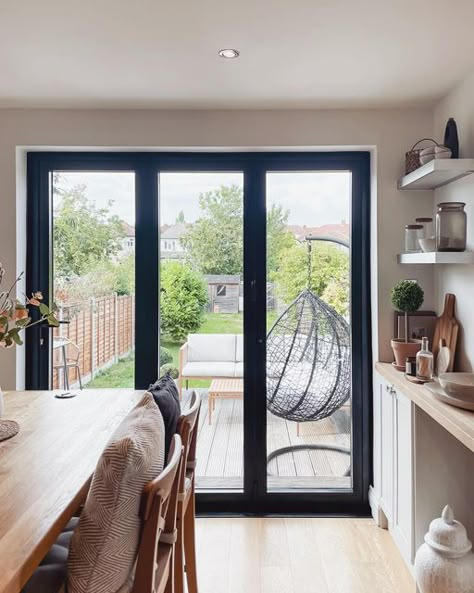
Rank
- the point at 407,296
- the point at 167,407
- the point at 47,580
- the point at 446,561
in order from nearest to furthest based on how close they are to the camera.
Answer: the point at 47,580, the point at 167,407, the point at 446,561, the point at 407,296

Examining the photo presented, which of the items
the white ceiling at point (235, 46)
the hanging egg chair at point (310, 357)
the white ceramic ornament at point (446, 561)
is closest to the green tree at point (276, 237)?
the hanging egg chair at point (310, 357)

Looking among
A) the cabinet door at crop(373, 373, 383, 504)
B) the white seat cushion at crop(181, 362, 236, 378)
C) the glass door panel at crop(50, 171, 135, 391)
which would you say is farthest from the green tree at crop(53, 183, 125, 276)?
the cabinet door at crop(373, 373, 383, 504)

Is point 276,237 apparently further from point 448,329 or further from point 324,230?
point 448,329

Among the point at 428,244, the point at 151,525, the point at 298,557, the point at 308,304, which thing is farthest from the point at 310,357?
the point at 151,525

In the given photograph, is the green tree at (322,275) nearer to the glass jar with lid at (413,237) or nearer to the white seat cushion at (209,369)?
the glass jar with lid at (413,237)

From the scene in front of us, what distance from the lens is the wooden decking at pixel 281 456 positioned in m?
3.14

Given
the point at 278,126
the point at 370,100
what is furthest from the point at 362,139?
the point at 278,126

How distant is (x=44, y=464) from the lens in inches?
61.0

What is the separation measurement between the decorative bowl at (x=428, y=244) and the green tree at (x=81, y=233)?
6.13 feet

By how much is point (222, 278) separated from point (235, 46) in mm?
1435

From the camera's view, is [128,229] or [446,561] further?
[128,229]

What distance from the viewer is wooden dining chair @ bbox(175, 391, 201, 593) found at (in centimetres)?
178

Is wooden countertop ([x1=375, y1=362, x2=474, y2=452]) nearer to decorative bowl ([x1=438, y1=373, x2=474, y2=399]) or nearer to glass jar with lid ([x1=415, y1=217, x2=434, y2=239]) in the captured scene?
decorative bowl ([x1=438, y1=373, x2=474, y2=399])

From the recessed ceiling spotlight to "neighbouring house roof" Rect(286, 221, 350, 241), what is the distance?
118cm
